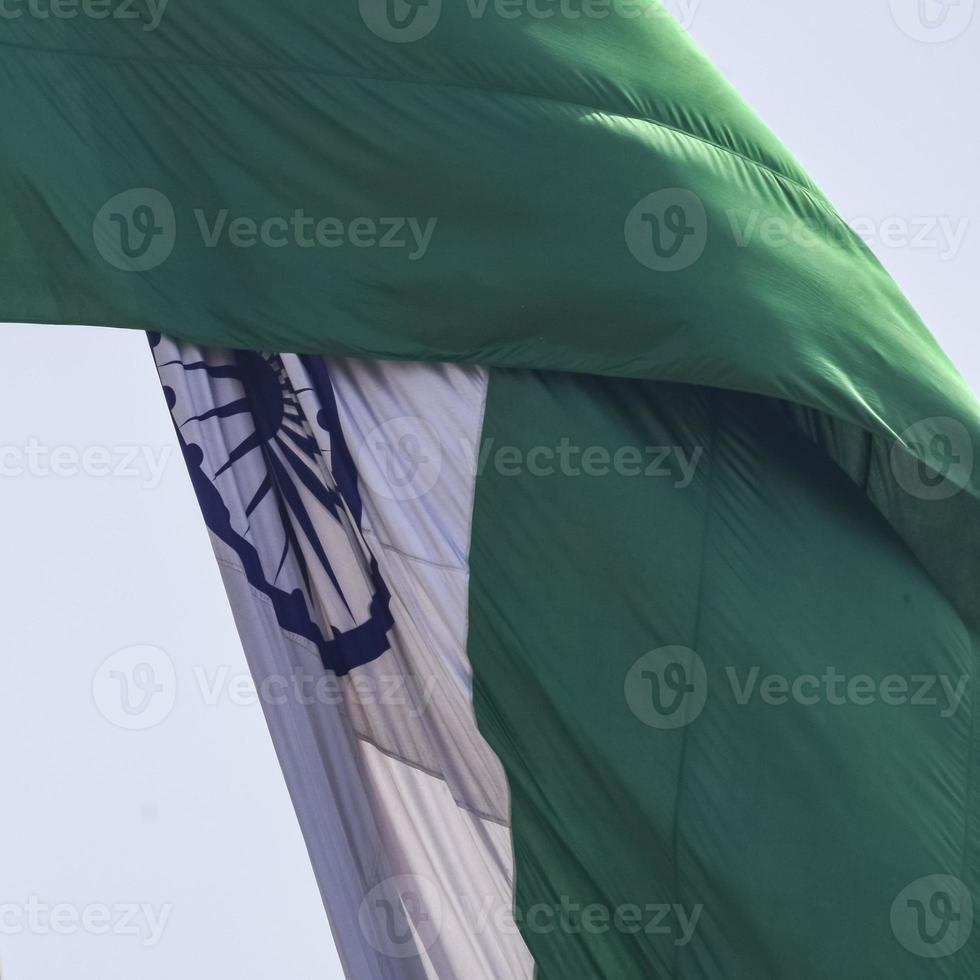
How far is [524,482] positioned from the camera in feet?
13.9

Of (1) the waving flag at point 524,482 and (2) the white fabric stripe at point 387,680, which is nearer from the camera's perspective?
(1) the waving flag at point 524,482

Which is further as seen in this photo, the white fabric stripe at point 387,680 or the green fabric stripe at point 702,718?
the white fabric stripe at point 387,680

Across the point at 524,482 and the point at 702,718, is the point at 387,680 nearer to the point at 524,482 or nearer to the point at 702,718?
the point at 524,482

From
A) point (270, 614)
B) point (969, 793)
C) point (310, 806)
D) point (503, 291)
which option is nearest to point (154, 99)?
point (503, 291)

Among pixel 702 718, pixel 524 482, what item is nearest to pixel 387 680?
pixel 524 482

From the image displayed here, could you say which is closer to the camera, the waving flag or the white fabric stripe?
the waving flag

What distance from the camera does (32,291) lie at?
13.6 feet

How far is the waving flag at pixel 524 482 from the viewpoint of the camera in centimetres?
414

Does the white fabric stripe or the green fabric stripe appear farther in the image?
the white fabric stripe

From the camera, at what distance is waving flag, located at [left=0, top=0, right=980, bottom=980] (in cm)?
414

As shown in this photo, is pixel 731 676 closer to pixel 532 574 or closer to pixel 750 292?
pixel 532 574

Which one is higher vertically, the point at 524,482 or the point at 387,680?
the point at 524,482

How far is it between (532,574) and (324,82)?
1.29m

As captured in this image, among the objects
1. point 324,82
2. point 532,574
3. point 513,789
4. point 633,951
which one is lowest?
point 633,951
